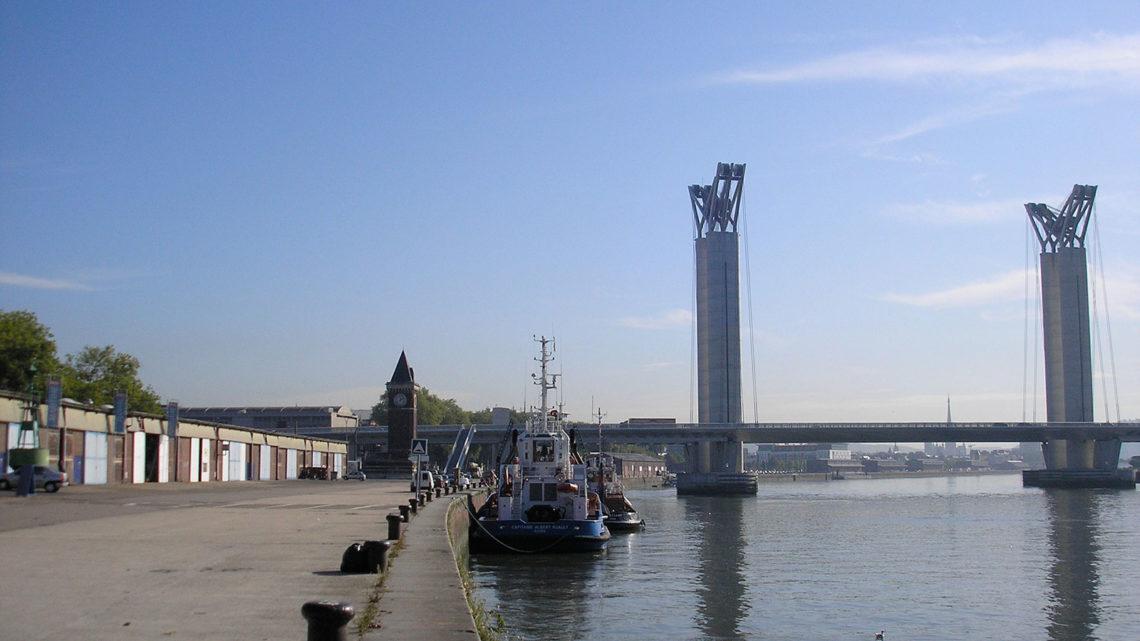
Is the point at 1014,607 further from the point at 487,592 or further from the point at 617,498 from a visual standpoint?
the point at 617,498

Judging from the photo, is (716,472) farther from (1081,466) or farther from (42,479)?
(42,479)

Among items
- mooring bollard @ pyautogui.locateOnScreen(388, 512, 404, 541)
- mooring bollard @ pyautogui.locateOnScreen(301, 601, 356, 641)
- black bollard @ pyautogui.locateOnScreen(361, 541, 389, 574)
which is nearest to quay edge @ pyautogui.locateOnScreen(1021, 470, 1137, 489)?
mooring bollard @ pyautogui.locateOnScreen(388, 512, 404, 541)

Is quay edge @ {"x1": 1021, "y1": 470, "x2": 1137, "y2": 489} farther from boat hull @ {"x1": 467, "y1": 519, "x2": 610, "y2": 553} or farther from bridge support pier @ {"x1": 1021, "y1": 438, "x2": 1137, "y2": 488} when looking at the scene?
boat hull @ {"x1": 467, "y1": 519, "x2": 610, "y2": 553}

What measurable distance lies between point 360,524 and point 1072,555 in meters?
33.5

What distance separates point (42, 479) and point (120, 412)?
14949 millimetres

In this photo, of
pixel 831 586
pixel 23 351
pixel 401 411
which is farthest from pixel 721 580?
pixel 401 411

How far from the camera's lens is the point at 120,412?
6600 cm

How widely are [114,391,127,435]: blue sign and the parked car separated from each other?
507 inches

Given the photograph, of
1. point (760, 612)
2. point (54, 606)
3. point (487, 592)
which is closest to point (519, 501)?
point (487, 592)

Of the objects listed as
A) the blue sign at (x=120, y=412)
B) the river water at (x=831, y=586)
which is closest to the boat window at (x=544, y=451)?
the river water at (x=831, y=586)

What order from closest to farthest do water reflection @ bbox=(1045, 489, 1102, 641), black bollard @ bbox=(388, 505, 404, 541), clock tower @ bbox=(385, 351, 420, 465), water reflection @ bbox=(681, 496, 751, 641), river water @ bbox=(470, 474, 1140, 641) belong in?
black bollard @ bbox=(388, 505, 404, 541) < river water @ bbox=(470, 474, 1140, 641) < water reflection @ bbox=(681, 496, 751, 641) < water reflection @ bbox=(1045, 489, 1102, 641) < clock tower @ bbox=(385, 351, 420, 465)

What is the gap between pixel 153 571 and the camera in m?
20.4

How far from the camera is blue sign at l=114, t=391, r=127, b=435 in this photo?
2564 inches

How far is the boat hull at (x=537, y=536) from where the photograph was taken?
151 ft
